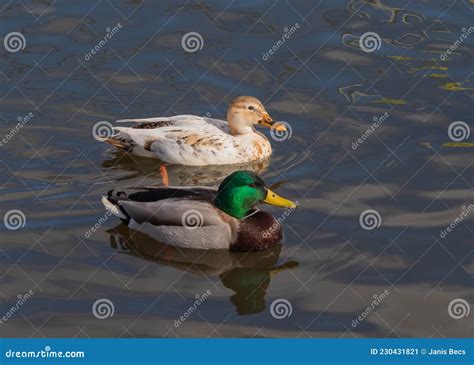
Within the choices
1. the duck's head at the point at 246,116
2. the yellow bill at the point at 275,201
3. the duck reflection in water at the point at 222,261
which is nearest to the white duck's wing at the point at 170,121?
the duck's head at the point at 246,116

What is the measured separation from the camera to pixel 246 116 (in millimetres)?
17656

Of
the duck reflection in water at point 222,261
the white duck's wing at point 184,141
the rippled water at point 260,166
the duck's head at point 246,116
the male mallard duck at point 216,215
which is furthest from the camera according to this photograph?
the duck's head at point 246,116

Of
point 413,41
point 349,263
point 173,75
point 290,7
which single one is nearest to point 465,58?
point 413,41

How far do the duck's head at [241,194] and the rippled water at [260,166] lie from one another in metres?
0.53

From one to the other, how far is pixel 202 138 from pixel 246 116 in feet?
2.34

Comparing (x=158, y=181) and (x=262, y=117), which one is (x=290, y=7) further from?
(x=158, y=181)

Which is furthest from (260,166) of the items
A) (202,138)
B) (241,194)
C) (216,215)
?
(216,215)

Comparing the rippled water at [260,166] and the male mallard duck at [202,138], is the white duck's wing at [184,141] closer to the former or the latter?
the male mallard duck at [202,138]

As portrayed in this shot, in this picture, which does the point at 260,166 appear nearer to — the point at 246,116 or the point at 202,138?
the point at 246,116

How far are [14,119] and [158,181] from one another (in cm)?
246

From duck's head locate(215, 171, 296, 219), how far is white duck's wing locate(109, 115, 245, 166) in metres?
2.08

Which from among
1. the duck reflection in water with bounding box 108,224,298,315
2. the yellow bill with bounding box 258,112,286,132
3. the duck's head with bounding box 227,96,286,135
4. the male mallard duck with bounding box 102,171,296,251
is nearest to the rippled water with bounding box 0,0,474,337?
the duck reflection in water with bounding box 108,224,298,315

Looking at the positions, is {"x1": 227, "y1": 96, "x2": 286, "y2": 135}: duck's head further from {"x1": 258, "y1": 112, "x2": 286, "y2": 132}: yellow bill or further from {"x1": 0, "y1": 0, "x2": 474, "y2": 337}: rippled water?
{"x1": 0, "y1": 0, "x2": 474, "y2": 337}: rippled water

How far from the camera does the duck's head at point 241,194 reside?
15305mm
